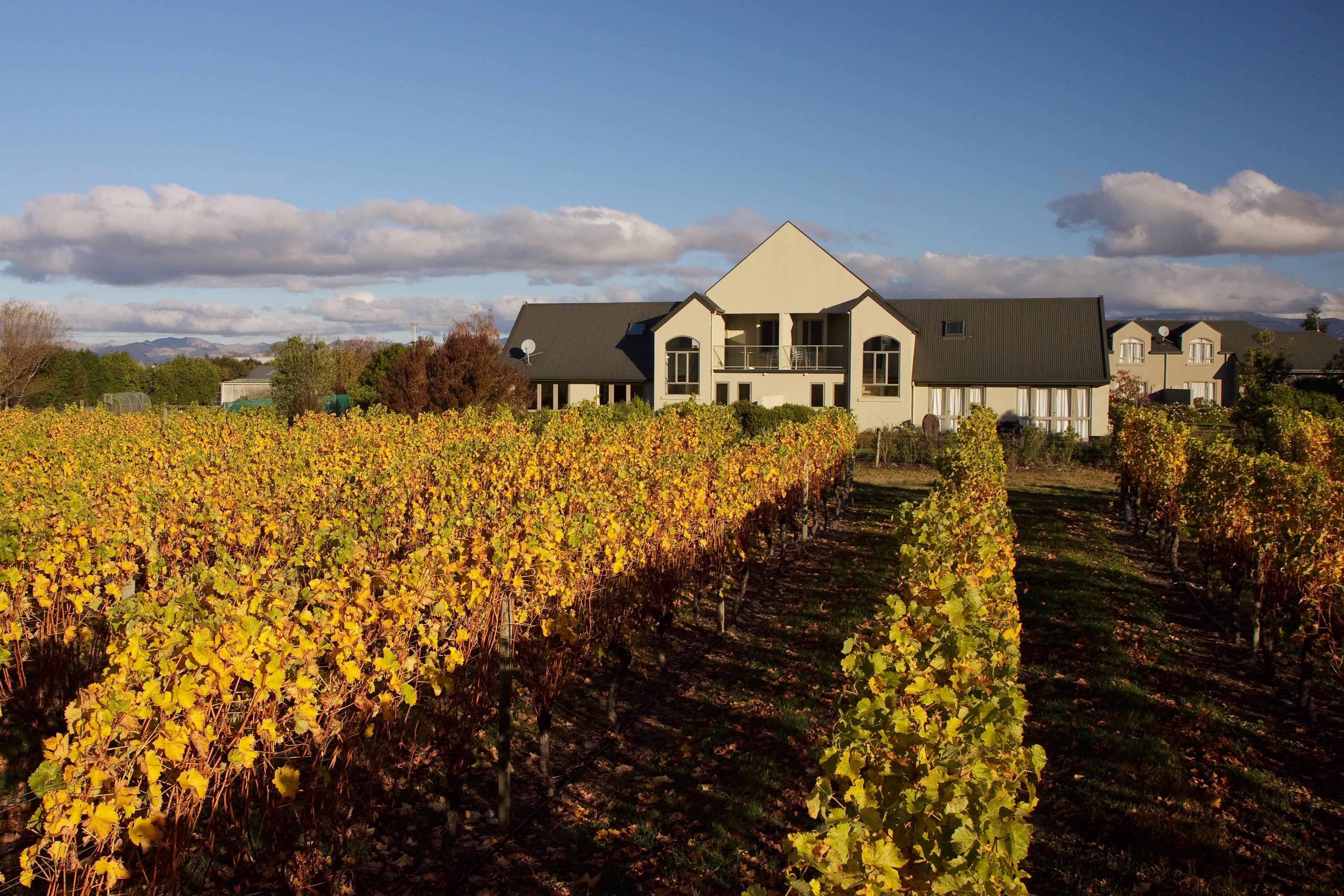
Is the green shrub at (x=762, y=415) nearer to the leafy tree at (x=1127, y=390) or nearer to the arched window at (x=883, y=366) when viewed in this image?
the arched window at (x=883, y=366)

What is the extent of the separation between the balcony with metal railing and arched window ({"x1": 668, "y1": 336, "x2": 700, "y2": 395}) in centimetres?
84

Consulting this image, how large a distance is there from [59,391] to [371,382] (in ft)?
61.0

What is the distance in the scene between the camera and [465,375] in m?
24.5

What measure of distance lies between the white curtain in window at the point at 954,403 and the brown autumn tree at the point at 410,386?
20.6 meters

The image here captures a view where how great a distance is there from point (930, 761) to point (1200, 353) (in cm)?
6868

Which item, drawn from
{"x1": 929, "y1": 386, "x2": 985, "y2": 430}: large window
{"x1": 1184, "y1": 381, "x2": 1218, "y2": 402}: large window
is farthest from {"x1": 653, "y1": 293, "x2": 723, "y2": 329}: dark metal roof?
{"x1": 1184, "y1": 381, "x2": 1218, "y2": 402}: large window

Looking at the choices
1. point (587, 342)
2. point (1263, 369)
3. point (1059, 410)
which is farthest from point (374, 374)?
point (1263, 369)

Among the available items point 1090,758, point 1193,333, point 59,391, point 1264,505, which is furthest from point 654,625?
point 1193,333

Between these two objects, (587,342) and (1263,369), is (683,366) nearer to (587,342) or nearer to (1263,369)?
(587,342)

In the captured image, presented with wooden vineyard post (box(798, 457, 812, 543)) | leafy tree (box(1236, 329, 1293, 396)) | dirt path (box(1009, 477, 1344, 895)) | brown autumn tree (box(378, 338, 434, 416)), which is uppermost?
leafy tree (box(1236, 329, 1293, 396))

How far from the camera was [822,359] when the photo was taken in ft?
119

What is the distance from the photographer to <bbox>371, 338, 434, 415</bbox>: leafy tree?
79.0 feet

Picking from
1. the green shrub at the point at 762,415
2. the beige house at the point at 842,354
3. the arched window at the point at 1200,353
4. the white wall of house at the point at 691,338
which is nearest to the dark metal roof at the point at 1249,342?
the arched window at the point at 1200,353

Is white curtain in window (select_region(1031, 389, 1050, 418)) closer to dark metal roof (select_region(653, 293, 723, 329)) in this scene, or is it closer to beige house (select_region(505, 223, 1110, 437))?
beige house (select_region(505, 223, 1110, 437))
